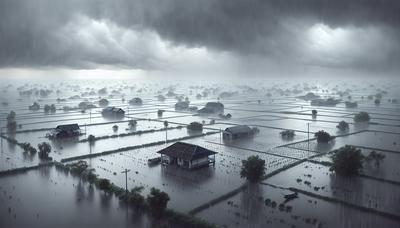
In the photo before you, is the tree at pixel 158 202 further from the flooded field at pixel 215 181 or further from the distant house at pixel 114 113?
the distant house at pixel 114 113

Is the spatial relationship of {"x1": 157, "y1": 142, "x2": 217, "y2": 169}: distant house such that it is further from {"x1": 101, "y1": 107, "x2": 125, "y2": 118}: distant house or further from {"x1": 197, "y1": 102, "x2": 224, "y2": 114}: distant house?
{"x1": 197, "y1": 102, "x2": 224, "y2": 114}: distant house

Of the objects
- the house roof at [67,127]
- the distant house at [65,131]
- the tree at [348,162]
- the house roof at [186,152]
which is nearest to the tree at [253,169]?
the house roof at [186,152]

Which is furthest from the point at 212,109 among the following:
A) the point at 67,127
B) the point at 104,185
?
the point at 104,185

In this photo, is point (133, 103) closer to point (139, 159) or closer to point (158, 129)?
point (158, 129)

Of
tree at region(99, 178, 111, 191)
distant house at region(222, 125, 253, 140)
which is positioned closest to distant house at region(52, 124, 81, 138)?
distant house at region(222, 125, 253, 140)

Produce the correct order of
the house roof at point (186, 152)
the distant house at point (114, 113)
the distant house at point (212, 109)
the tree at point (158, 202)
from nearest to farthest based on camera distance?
the tree at point (158, 202), the house roof at point (186, 152), the distant house at point (114, 113), the distant house at point (212, 109)

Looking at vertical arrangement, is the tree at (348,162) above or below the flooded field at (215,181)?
above

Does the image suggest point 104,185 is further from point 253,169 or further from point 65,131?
point 65,131
